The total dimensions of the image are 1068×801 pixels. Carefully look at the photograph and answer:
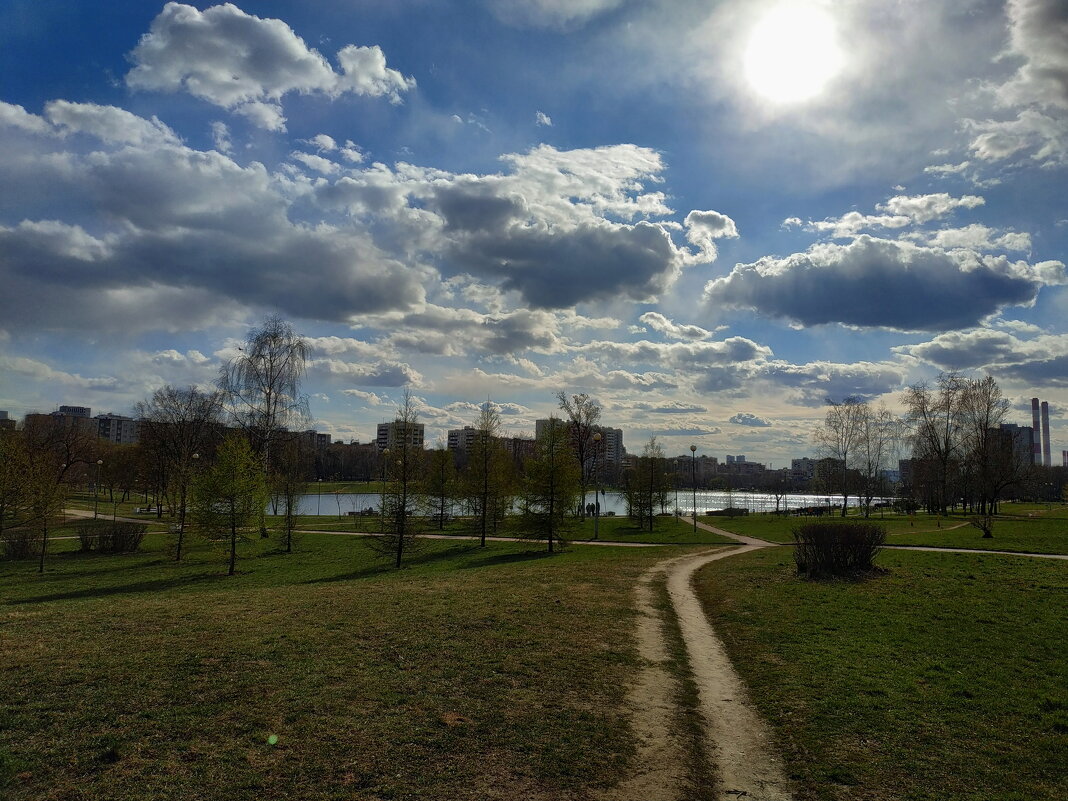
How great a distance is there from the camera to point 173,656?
27.0 ft

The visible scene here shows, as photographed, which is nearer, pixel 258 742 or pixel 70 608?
pixel 258 742

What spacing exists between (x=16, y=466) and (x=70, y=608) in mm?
19970

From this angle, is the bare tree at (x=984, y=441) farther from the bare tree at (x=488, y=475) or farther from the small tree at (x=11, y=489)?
the small tree at (x=11, y=489)

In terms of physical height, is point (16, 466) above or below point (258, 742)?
above

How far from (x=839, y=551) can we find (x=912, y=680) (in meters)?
8.83

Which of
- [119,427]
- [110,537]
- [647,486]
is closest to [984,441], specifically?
[647,486]

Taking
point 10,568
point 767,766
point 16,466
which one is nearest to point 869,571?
point 767,766

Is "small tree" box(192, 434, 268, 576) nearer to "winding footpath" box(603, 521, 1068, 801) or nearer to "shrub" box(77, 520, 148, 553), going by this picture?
"shrub" box(77, 520, 148, 553)

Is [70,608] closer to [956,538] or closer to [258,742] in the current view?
[258,742]

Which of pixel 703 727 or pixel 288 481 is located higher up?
pixel 288 481

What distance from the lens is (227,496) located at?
76.0ft

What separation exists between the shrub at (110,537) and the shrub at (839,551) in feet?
103

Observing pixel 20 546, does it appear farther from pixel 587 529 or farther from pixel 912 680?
pixel 912 680

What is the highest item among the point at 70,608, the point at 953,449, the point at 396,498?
the point at 953,449
